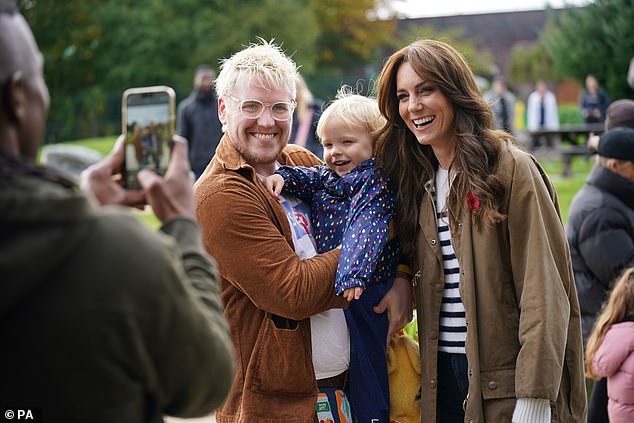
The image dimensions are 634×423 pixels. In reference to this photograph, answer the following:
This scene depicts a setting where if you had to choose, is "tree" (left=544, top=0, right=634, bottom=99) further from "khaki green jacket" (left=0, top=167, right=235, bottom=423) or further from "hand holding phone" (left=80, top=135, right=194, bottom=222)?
"khaki green jacket" (left=0, top=167, right=235, bottom=423)

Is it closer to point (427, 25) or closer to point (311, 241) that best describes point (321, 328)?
point (311, 241)

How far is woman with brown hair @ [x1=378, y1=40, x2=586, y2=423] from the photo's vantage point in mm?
3225

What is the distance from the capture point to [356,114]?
385cm

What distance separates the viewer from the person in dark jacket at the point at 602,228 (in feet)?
16.6

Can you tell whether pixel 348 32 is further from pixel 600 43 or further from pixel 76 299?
pixel 76 299

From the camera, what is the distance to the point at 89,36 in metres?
37.0

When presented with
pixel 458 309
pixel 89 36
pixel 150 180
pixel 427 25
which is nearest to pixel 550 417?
pixel 458 309

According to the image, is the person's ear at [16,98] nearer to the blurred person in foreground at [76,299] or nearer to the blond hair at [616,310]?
the blurred person in foreground at [76,299]

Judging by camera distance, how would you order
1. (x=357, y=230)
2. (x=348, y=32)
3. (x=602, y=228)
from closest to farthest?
(x=357, y=230) < (x=602, y=228) < (x=348, y=32)

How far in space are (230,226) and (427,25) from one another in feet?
172

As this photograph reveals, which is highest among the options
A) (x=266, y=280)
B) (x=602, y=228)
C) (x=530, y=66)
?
(x=266, y=280)

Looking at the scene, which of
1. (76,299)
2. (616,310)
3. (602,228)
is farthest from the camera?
(602,228)

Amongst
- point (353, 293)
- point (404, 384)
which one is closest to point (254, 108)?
point (353, 293)

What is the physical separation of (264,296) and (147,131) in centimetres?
115
